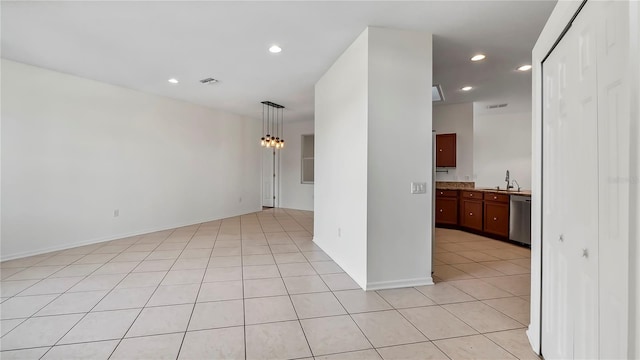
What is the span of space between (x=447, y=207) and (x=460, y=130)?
175cm

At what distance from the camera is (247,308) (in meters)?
2.43

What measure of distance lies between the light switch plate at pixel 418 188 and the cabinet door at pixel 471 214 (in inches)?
126

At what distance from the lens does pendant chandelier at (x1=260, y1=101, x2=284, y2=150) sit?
20.5ft

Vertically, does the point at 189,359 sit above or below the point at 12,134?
below

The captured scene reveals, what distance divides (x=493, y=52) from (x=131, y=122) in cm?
600

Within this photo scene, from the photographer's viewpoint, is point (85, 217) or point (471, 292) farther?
point (85, 217)

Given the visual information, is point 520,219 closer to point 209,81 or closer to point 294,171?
point 209,81

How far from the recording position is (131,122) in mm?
5113
